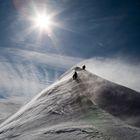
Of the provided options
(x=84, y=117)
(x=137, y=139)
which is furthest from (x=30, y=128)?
(x=137, y=139)

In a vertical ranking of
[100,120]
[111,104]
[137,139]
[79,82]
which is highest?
[79,82]

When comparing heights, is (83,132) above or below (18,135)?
below

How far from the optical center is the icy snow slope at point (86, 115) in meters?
14.9

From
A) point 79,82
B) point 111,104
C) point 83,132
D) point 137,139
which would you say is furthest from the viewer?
point 79,82

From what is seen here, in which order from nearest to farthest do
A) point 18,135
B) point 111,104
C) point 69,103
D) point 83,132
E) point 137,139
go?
point 137,139 < point 83,132 < point 18,135 < point 111,104 < point 69,103

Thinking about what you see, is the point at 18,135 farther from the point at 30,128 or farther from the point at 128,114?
the point at 128,114

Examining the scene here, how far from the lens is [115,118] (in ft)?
57.9

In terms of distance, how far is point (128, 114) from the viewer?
18.9 m

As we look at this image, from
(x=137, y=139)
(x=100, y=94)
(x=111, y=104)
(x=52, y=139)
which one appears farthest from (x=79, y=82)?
(x=137, y=139)

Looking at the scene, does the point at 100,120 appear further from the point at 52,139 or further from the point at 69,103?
the point at 69,103

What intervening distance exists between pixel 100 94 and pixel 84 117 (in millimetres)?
4565

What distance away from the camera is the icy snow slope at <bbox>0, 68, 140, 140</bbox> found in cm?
1491

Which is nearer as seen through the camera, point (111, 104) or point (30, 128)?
point (30, 128)

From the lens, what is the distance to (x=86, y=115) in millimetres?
18906
